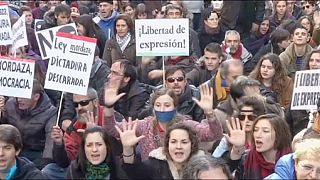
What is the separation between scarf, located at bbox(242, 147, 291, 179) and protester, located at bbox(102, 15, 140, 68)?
4.87 meters

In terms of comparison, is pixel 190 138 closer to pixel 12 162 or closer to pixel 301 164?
pixel 301 164

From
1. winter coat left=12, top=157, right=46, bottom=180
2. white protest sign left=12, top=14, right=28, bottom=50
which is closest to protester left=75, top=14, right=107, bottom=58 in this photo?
white protest sign left=12, top=14, right=28, bottom=50

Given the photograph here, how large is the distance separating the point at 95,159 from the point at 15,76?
7.44 feet

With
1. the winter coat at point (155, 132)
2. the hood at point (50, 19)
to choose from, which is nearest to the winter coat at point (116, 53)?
the hood at point (50, 19)

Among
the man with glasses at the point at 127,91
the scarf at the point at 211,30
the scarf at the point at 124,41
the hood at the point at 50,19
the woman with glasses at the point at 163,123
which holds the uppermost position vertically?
the hood at the point at 50,19

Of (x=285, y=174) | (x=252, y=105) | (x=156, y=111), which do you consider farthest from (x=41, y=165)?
(x=285, y=174)

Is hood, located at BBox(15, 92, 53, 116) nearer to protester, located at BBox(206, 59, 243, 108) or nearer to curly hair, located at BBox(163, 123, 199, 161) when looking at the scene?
protester, located at BBox(206, 59, 243, 108)

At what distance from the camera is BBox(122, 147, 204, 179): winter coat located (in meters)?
5.95

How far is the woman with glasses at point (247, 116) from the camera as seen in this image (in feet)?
21.4

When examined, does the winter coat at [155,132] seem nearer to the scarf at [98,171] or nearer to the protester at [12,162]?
the scarf at [98,171]

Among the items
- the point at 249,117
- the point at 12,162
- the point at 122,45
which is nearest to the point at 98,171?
the point at 12,162

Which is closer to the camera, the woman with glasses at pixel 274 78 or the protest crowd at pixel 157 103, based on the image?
the protest crowd at pixel 157 103

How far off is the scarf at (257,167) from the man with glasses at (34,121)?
2.43m

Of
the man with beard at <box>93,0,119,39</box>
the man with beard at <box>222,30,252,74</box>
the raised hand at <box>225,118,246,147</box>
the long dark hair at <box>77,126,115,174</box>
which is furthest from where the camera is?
the man with beard at <box>93,0,119,39</box>
